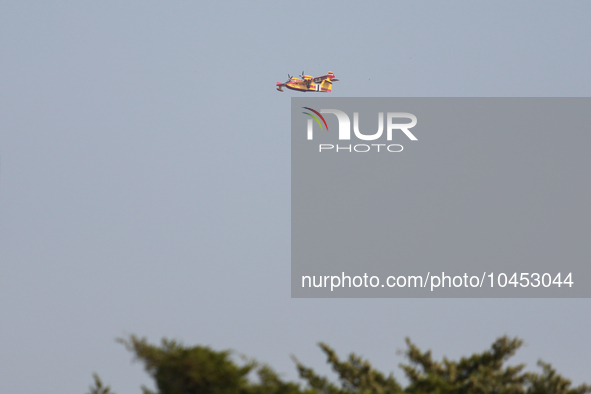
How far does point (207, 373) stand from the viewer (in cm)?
1522

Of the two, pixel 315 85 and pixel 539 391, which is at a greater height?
pixel 315 85

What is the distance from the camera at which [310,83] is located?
248 ft

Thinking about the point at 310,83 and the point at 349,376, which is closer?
the point at 349,376

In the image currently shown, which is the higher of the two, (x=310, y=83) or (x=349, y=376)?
(x=310, y=83)

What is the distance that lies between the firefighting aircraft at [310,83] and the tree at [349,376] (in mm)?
47880

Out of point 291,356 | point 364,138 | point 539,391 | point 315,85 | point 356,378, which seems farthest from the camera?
point 315,85

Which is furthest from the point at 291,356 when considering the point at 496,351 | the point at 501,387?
the point at 496,351

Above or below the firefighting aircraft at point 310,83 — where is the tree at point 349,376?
below

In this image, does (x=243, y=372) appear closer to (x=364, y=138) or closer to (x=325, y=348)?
(x=325, y=348)

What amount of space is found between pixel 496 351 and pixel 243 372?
16705 millimetres

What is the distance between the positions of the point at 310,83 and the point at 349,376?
173 feet

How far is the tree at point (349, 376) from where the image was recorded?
50.3ft

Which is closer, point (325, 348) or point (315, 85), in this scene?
point (325, 348)

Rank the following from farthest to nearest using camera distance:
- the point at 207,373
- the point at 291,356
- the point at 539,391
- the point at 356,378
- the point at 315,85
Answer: the point at 315,85
the point at 539,391
the point at 356,378
the point at 291,356
the point at 207,373
